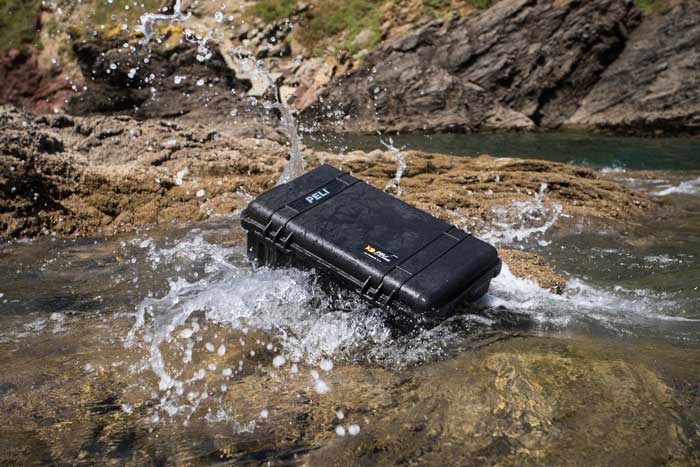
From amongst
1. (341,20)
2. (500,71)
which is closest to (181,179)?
(500,71)

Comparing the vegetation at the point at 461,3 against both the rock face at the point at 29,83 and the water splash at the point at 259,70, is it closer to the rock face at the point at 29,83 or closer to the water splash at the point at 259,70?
the water splash at the point at 259,70

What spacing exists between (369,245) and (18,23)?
64.8ft

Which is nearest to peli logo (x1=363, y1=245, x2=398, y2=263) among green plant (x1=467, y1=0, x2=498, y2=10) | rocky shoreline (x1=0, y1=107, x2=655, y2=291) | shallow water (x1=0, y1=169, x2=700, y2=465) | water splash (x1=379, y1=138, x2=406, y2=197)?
shallow water (x1=0, y1=169, x2=700, y2=465)

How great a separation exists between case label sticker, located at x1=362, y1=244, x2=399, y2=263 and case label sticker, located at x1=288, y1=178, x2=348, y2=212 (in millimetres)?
562

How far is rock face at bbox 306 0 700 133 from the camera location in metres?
14.8

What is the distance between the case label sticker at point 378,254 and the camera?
3.81m

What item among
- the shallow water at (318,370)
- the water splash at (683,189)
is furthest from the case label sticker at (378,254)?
the water splash at (683,189)

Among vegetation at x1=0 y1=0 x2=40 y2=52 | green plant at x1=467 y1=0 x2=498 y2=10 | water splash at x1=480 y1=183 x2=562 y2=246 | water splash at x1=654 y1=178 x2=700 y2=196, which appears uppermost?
water splash at x1=480 y1=183 x2=562 y2=246

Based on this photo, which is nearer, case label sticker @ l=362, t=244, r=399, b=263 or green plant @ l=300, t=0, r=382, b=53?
case label sticker @ l=362, t=244, r=399, b=263

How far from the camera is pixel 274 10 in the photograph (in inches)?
765

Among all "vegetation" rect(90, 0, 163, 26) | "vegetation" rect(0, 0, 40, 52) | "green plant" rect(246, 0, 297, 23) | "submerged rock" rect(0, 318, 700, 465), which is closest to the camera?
"submerged rock" rect(0, 318, 700, 465)

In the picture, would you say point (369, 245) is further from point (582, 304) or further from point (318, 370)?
point (582, 304)

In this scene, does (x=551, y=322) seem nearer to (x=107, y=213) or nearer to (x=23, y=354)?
(x=23, y=354)

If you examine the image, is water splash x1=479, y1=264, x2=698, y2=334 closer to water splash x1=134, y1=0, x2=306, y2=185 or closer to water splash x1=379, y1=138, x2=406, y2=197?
water splash x1=379, y1=138, x2=406, y2=197
